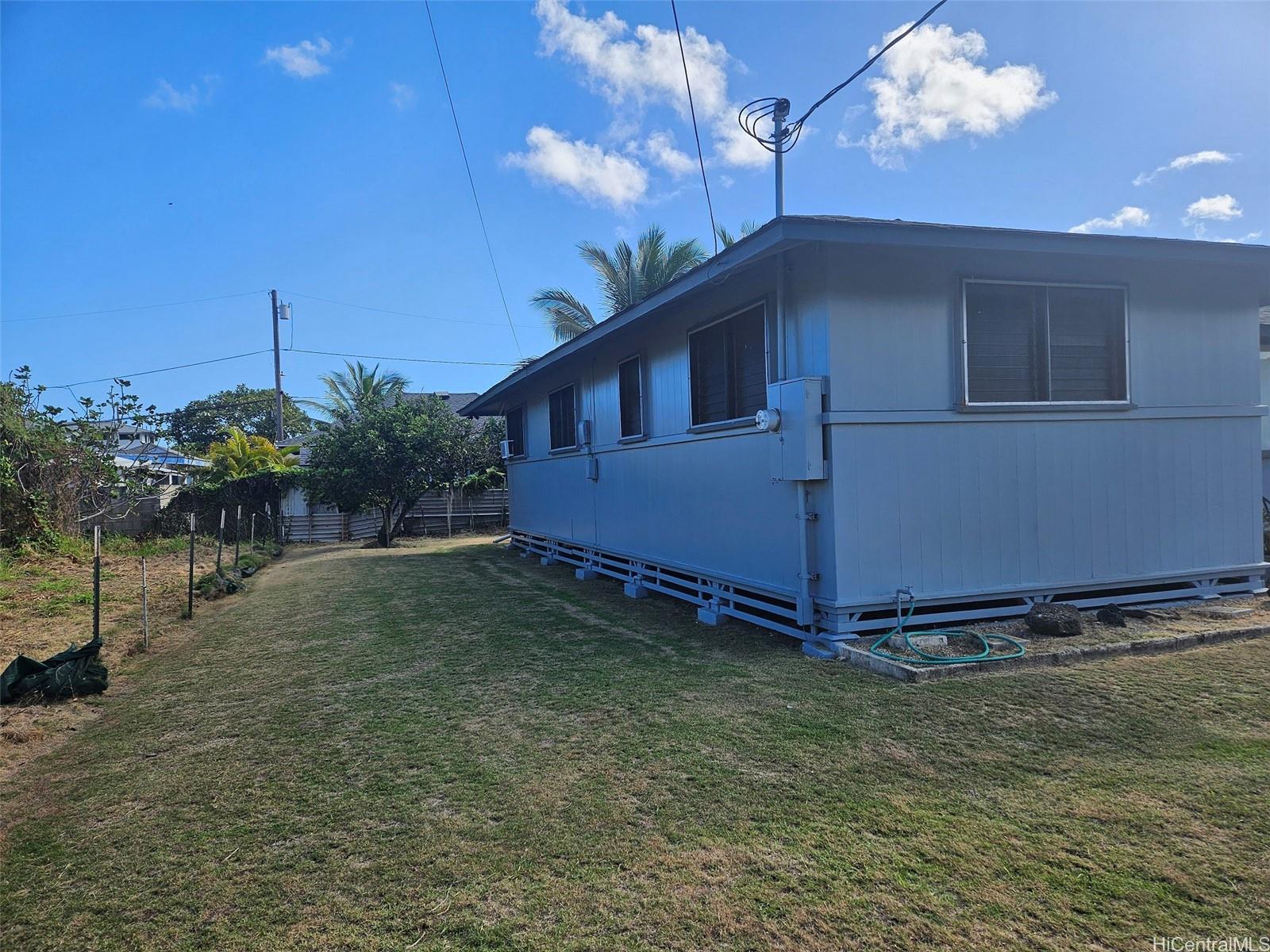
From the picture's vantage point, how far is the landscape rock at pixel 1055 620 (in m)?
4.86

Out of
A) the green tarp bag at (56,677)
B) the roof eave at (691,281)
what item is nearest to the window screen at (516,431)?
the roof eave at (691,281)

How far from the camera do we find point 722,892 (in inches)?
84.4

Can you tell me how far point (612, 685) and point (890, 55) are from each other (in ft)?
20.5

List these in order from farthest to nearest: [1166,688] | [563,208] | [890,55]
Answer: [563,208]
[890,55]
[1166,688]

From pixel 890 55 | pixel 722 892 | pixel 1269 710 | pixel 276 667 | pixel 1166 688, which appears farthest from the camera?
pixel 890 55

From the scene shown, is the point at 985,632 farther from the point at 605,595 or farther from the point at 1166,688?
the point at 605,595

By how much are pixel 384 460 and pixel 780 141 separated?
11232 millimetres

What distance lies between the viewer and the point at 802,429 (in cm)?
488

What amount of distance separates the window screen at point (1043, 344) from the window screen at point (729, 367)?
1.61m

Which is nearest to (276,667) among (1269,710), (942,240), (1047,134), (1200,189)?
(942,240)

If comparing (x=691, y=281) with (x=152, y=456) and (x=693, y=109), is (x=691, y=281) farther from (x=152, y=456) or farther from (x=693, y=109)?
(x=152, y=456)

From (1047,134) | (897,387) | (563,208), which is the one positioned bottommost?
(897,387)

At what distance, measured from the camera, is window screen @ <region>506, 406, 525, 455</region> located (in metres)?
13.5

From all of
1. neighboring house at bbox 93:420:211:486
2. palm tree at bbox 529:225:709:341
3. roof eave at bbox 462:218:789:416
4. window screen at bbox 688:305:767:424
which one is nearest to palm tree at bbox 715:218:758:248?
palm tree at bbox 529:225:709:341
